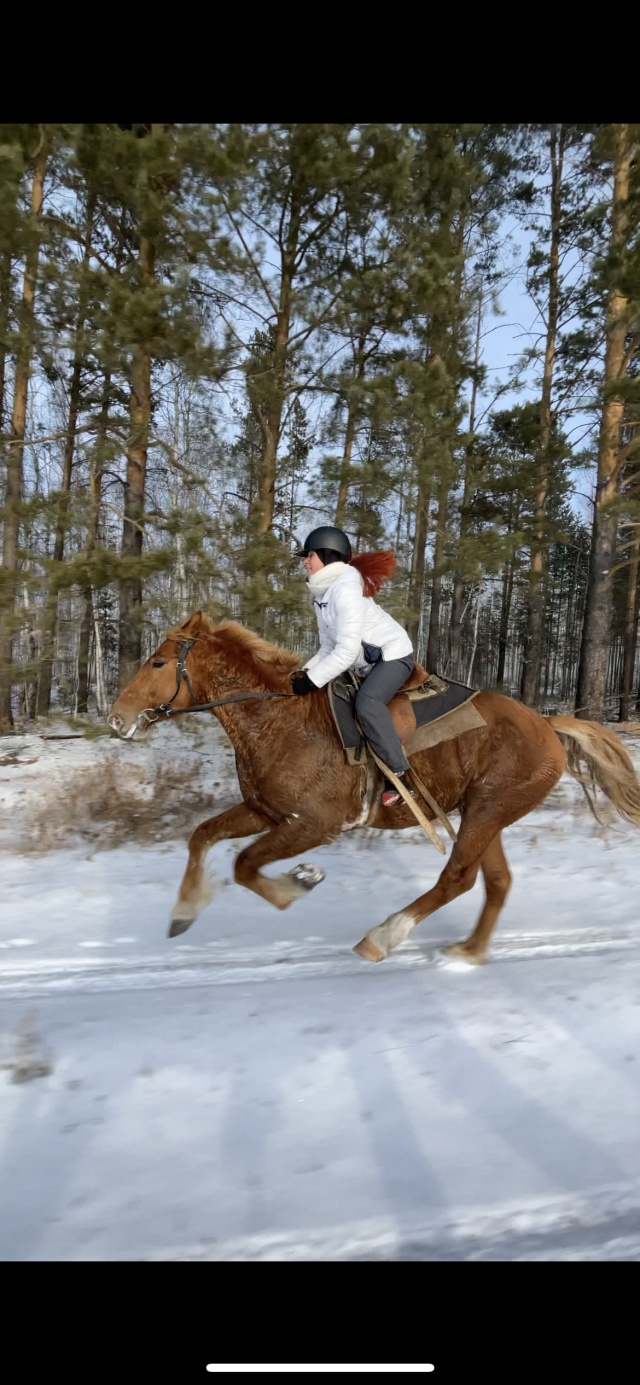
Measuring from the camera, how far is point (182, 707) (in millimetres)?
4180

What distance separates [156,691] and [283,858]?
1.23 metres

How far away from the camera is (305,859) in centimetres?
641

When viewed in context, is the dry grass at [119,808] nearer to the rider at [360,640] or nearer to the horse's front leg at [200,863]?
the horse's front leg at [200,863]

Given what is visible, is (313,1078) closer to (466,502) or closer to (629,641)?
(466,502)

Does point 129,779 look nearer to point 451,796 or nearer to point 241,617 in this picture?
point 241,617

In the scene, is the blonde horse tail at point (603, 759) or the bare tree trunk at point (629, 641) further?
the bare tree trunk at point (629, 641)

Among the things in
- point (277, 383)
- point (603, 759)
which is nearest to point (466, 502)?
point (277, 383)

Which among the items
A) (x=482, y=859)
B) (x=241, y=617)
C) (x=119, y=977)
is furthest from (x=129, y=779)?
(x=482, y=859)

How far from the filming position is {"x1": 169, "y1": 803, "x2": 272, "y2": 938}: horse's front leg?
417 centimetres

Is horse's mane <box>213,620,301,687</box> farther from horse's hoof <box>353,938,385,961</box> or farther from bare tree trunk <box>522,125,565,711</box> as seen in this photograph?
bare tree trunk <box>522,125,565,711</box>

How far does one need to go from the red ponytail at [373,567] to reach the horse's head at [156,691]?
1.10m

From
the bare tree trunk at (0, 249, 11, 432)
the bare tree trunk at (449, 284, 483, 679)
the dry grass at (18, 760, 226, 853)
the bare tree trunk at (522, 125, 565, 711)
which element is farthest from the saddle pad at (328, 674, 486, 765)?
the bare tree trunk at (522, 125, 565, 711)

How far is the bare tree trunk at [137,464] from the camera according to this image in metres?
7.39

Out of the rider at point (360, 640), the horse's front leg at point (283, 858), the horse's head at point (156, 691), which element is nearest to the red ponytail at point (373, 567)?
the rider at point (360, 640)
